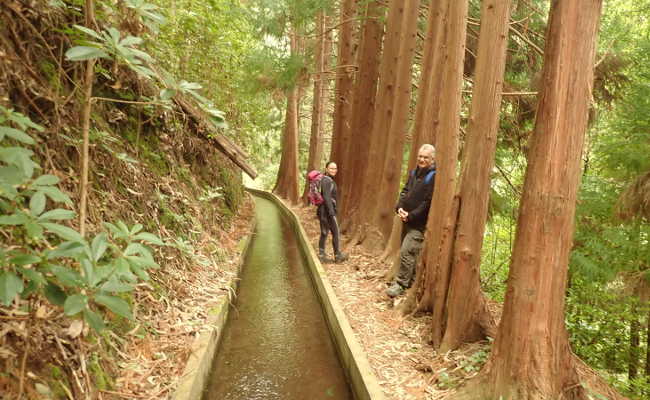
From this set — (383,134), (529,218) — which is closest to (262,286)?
(383,134)

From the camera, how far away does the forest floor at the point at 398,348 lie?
159 inches

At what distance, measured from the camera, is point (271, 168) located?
41656 millimetres

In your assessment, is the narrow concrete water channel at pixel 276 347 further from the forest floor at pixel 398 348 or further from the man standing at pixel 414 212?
the man standing at pixel 414 212

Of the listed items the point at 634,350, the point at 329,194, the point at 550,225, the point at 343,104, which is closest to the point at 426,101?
the point at 329,194

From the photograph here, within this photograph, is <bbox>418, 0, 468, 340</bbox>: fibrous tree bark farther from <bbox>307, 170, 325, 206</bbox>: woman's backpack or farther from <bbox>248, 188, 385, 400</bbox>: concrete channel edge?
<bbox>307, 170, 325, 206</bbox>: woman's backpack

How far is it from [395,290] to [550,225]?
3.45 metres

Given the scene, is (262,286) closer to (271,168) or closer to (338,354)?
(338,354)

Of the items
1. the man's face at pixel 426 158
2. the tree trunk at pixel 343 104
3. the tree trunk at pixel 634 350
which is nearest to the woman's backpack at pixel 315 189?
the man's face at pixel 426 158

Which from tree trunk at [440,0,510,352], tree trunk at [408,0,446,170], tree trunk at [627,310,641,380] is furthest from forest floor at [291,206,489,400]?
tree trunk at [627,310,641,380]

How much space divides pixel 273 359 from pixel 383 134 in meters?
6.06

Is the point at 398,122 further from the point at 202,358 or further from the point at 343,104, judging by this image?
the point at 202,358

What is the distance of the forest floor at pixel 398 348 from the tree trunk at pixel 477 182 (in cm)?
30

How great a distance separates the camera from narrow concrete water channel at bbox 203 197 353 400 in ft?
14.4

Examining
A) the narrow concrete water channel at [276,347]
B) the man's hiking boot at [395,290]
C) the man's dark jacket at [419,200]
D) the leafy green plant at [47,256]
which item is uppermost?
the man's dark jacket at [419,200]
